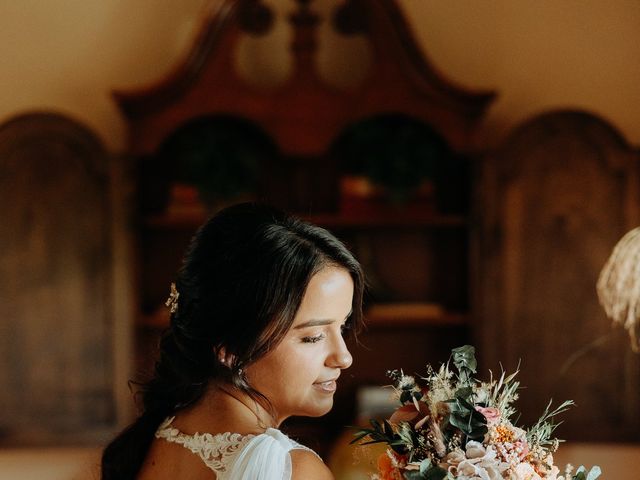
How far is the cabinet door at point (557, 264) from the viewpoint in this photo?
3203 mm

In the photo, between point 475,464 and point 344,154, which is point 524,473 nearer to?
point 475,464

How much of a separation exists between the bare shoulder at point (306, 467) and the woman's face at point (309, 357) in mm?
154

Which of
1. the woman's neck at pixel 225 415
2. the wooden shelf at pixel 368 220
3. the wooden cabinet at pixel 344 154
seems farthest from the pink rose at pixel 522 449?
the wooden shelf at pixel 368 220

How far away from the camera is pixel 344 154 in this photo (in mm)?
3539

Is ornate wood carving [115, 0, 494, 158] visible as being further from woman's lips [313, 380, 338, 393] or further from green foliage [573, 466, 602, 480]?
green foliage [573, 466, 602, 480]

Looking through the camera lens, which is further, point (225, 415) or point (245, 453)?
point (225, 415)

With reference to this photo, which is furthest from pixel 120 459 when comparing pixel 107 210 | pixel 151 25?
pixel 151 25

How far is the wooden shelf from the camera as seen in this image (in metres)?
3.30

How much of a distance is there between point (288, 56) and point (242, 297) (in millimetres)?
2605

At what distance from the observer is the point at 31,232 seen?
10.6 ft

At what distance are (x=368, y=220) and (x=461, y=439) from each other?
215 centimetres

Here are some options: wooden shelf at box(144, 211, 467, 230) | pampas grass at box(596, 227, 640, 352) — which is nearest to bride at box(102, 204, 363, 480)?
pampas grass at box(596, 227, 640, 352)

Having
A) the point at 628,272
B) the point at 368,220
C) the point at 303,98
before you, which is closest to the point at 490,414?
the point at 628,272

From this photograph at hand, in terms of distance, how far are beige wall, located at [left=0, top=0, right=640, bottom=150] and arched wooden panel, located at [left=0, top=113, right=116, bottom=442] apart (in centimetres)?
54
